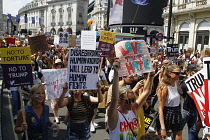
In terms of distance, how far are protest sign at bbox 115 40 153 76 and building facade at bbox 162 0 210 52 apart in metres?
19.6

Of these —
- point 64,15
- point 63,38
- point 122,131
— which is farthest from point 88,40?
point 64,15

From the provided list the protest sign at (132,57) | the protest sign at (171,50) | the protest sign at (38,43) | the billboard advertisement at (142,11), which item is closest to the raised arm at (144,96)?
the protest sign at (132,57)

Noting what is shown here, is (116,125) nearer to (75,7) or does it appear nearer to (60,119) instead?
(60,119)

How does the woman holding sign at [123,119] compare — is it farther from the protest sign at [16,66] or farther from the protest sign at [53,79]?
the protest sign at [53,79]

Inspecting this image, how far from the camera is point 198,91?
10.7 feet

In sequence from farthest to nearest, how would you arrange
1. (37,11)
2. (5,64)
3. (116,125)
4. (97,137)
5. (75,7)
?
1. (37,11)
2. (75,7)
3. (97,137)
4. (5,64)
5. (116,125)

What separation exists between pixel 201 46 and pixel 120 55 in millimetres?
20857

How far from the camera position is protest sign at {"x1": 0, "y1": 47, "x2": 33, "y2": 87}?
3453 mm

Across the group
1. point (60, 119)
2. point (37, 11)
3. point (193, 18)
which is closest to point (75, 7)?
point (37, 11)

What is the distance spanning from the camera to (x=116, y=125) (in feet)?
8.67

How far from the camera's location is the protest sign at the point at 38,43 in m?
7.62

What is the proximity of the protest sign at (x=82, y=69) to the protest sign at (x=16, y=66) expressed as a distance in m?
0.68

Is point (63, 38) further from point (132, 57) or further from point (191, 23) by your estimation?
point (191, 23)

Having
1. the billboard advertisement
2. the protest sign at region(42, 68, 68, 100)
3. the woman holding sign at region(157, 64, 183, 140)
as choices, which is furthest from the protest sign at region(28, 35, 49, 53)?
the billboard advertisement
